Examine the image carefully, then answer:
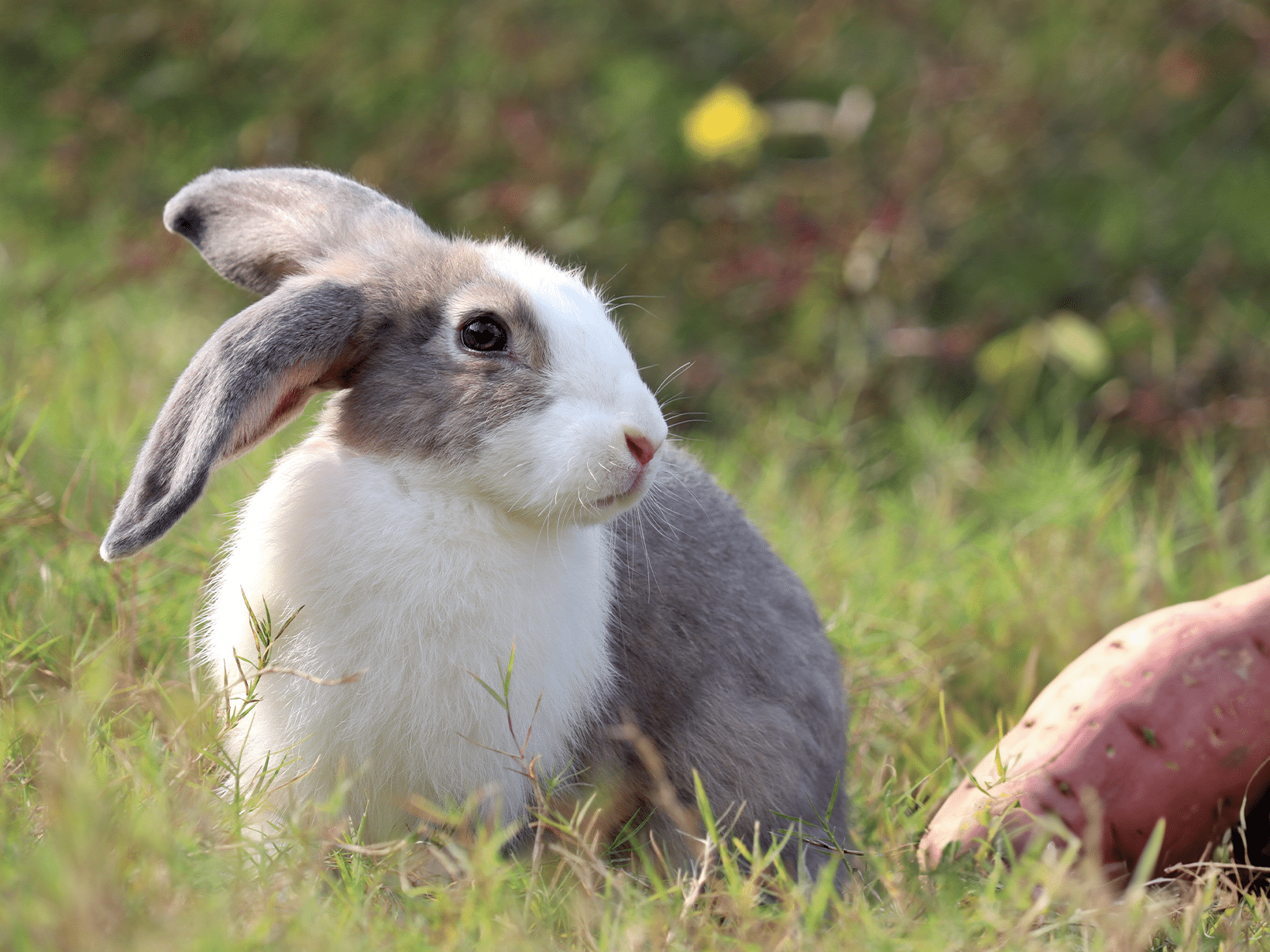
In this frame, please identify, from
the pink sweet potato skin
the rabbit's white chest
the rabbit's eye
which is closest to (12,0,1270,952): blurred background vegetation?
the pink sweet potato skin

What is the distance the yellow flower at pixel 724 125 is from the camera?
533 centimetres

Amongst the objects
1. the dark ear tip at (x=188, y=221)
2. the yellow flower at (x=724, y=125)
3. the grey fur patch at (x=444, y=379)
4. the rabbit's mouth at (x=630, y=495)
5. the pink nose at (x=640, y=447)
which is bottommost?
the rabbit's mouth at (x=630, y=495)

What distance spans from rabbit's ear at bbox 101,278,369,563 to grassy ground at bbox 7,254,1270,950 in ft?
1.16

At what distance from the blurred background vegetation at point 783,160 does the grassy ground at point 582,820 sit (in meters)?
0.35

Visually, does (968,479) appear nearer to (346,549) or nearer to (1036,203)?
(1036,203)

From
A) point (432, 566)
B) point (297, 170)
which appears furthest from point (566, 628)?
point (297, 170)

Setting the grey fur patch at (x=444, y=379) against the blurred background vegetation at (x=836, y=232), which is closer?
the grey fur patch at (x=444, y=379)

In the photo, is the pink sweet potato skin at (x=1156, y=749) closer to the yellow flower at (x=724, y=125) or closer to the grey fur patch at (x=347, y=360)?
the grey fur patch at (x=347, y=360)

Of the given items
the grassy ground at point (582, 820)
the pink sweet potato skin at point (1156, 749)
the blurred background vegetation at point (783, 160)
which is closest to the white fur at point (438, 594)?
the grassy ground at point (582, 820)

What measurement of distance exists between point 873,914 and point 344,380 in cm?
136

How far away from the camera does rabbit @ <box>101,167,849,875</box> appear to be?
222 cm

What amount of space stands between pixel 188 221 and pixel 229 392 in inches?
32.7

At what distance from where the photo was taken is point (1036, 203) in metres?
5.74

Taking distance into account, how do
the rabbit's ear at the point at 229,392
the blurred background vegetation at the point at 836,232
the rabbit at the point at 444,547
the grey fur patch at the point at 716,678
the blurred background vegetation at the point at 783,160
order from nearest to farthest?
the rabbit's ear at the point at 229,392 → the rabbit at the point at 444,547 → the grey fur patch at the point at 716,678 → the blurred background vegetation at the point at 836,232 → the blurred background vegetation at the point at 783,160
